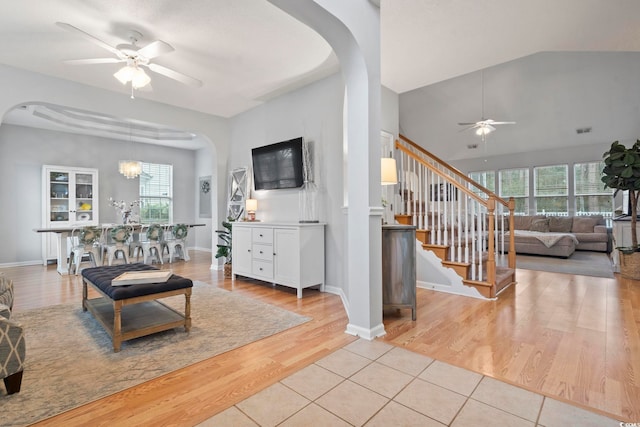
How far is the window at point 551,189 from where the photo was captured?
838 centimetres

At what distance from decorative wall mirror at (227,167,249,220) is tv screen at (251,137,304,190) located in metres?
0.39

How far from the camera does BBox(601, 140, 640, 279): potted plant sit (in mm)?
4633

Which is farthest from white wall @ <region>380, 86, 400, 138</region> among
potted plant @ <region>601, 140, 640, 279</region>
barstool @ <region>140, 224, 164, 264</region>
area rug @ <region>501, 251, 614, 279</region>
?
barstool @ <region>140, 224, 164, 264</region>

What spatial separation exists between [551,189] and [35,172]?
41.4 ft

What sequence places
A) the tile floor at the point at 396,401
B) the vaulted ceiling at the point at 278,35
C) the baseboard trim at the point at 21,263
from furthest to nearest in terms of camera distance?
the baseboard trim at the point at 21,263 → the vaulted ceiling at the point at 278,35 → the tile floor at the point at 396,401

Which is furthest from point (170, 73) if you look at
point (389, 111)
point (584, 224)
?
point (584, 224)

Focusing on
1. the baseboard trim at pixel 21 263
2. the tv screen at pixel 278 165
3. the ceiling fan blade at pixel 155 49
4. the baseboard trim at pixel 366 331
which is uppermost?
the ceiling fan blade at pixel 155 49

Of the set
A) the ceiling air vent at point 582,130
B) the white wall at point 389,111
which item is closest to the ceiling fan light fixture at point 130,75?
the white wall at point 389,111

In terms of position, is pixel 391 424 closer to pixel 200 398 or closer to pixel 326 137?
pixel 200 398

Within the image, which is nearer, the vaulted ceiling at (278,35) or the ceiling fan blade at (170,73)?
the vaulted ceiling at (278,35)

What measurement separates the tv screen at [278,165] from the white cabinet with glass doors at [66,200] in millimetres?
4427

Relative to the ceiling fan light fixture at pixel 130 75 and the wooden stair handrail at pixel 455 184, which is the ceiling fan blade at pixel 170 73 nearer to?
the ceiling fan light fixture at pixel 130 75

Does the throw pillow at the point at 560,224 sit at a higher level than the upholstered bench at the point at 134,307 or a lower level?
higher

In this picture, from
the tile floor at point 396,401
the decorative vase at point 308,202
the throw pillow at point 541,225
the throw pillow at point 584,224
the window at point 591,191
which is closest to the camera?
the tile floor at point 396,401
